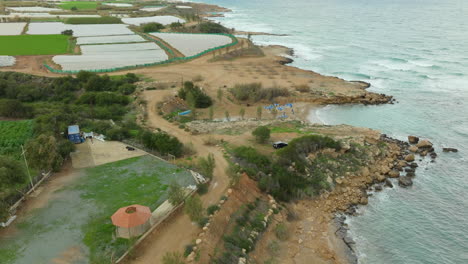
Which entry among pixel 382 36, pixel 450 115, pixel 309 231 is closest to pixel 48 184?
pixel 309 231

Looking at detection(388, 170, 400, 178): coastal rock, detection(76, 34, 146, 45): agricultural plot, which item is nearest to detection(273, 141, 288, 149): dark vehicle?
detection(388, 170, 400, 178): coastal rock

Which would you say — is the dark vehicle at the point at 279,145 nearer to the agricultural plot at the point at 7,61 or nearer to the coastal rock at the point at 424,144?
the coastal rock at the point at 424,144

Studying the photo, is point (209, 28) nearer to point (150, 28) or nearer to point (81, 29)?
point (150, 28)

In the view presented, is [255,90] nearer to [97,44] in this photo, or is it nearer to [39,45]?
[97,44]

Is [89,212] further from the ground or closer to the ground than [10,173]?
closer to the ground

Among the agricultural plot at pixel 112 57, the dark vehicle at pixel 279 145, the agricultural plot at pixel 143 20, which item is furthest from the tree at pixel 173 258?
the agricultural plot at pixel 143 20

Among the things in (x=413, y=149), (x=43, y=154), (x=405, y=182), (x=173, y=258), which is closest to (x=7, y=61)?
(x=43, y=154)

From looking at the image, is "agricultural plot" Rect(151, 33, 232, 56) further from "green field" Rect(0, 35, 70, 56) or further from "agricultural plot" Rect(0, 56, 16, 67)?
"agricultural plot" Rect(0, 56, 16, 67)
